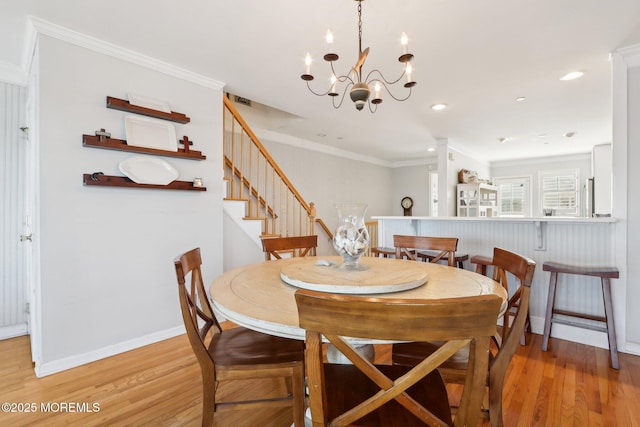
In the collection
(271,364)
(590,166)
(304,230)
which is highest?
(590,166)

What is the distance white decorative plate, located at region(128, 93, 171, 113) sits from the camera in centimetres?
246

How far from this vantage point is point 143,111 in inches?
97.5

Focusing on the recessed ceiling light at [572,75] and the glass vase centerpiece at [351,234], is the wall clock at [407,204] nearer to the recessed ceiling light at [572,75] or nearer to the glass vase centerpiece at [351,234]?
the recessed ceiling light at [572,75]

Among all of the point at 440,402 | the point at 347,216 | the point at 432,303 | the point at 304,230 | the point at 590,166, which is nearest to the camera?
the point at 432,303

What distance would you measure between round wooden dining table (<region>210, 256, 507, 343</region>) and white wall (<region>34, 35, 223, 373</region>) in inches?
53.9

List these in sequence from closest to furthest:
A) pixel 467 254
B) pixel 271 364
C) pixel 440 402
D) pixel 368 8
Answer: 1. pixel 440 402
2. pixel 271 364
3. pixel 368 8
4. pixel 467 254


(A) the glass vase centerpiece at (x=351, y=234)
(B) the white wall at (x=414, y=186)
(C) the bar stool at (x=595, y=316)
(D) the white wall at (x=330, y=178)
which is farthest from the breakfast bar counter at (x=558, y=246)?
(B) the white wall at (x=414, y=186)

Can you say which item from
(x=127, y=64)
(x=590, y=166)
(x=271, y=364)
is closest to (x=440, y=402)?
(x=271, y=364)

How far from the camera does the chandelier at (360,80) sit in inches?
63.9

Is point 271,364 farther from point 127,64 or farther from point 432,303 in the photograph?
point 127,64

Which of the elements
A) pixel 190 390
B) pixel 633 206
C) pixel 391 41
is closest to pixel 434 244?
pixel 391 41

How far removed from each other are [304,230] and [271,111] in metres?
1.95

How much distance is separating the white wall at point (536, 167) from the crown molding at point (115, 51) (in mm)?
7241

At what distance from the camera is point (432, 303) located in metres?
0.69
